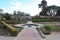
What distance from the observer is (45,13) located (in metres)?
85.9

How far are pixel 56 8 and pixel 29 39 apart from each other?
71.7 meters

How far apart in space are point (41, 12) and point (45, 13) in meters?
2.21

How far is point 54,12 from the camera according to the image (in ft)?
286

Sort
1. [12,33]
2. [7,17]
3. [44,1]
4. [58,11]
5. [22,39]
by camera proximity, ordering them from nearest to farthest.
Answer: [22,39] → [12,33] → [7,17] → [58,11] → [44,1]

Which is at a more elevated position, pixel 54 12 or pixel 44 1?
pixel 44 1

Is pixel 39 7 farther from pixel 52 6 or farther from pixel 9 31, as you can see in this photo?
pixel 9 31

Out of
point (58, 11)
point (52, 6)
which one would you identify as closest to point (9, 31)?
point (58, 11)

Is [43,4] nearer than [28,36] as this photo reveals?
No

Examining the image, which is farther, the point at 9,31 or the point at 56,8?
the point at 56,8

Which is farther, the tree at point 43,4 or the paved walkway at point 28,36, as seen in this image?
the tree at point 43,4

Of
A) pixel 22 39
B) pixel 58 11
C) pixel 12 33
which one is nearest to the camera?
pixel 22 39

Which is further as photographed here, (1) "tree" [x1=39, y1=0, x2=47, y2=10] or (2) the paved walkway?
(1) "tree" [x1=39, y1=0, x2=47, y2=10]

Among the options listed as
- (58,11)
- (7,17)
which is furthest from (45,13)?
(7,17)

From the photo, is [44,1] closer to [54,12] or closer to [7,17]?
[54,12]
